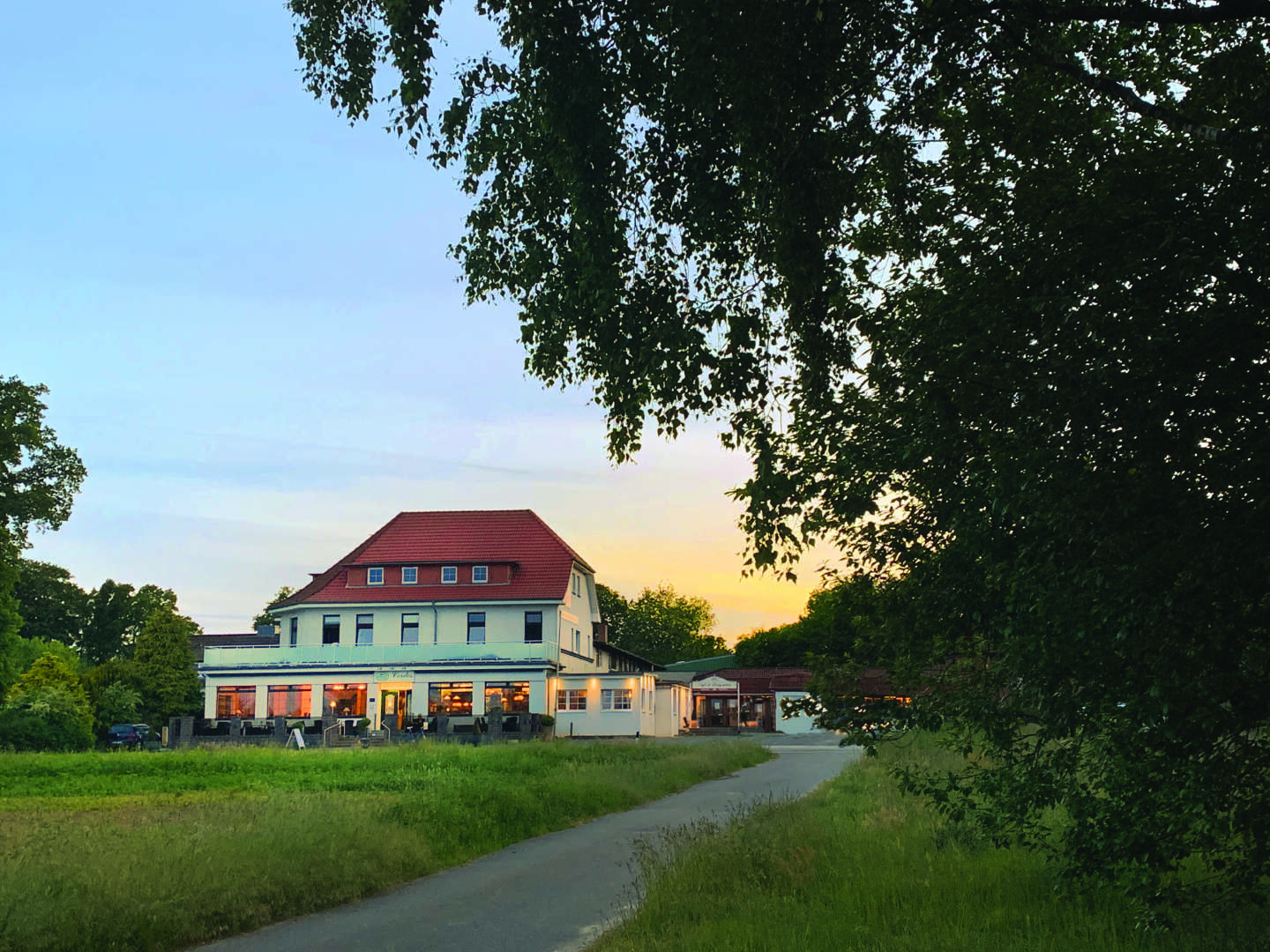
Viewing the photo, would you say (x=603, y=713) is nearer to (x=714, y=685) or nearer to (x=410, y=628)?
(x=410, y=628)

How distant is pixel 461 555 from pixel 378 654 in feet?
20.8

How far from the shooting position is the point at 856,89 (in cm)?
807

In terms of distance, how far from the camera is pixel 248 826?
1194 cm

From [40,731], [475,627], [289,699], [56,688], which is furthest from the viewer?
[475,627]

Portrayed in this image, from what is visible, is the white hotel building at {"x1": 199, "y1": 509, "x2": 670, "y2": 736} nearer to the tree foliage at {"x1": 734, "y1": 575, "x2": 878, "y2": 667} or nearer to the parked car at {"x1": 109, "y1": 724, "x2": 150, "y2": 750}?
the parked car at {"x1": 109, "y1": 724, "x2": 150, "y2": 750}

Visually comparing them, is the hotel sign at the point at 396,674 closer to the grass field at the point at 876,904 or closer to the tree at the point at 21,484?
the tree at the point at 21,484

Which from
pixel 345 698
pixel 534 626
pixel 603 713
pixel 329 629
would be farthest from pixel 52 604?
pixel 603 713

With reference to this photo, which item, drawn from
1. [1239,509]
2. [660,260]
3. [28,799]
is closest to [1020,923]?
[1239,509]

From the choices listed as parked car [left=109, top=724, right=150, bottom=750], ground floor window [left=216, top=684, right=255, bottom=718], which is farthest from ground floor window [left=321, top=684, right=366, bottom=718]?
parked car [left=109, top=724, right=150, bottom=750]

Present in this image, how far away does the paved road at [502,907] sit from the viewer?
29.0 feet

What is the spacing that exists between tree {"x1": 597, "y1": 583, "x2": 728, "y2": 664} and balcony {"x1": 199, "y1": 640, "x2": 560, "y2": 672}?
57.7m

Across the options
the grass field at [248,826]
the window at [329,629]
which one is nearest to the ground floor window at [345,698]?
the window at [329,629]

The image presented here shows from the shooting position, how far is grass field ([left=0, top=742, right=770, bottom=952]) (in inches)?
338

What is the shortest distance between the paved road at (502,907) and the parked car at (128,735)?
31.2 meters
